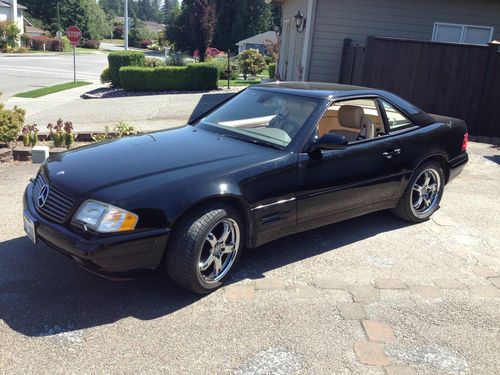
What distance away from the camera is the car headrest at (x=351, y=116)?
4.86 m

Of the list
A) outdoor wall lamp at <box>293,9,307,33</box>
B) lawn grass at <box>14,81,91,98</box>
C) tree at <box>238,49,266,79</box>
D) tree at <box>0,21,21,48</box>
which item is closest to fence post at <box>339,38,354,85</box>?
outdoor wall lamp at <box>293,9,307,33</box>

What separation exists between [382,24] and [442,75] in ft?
8.58

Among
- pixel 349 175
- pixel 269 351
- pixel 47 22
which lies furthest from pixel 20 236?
pixel 47 22

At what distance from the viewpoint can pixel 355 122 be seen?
4898 mm

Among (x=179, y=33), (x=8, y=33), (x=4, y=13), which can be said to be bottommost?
(x=8, y=33)

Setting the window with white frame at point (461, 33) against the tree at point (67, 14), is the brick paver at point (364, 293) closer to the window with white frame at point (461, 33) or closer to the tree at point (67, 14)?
the window with white frame at point (461, 33)

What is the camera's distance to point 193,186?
340 centimetres

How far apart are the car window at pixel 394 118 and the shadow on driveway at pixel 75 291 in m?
1.37

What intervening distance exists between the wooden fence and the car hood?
7.05 metres

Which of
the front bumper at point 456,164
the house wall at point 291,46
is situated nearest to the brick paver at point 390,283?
the front bumper at point 456,164

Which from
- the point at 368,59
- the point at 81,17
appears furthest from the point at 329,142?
the point at 81,17

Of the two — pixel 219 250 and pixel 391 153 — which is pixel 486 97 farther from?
pixel 219 250

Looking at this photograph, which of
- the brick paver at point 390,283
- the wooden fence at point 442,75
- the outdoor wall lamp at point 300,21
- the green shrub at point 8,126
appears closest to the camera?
the brick paver at point 390,283

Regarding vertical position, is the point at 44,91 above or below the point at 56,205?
below
